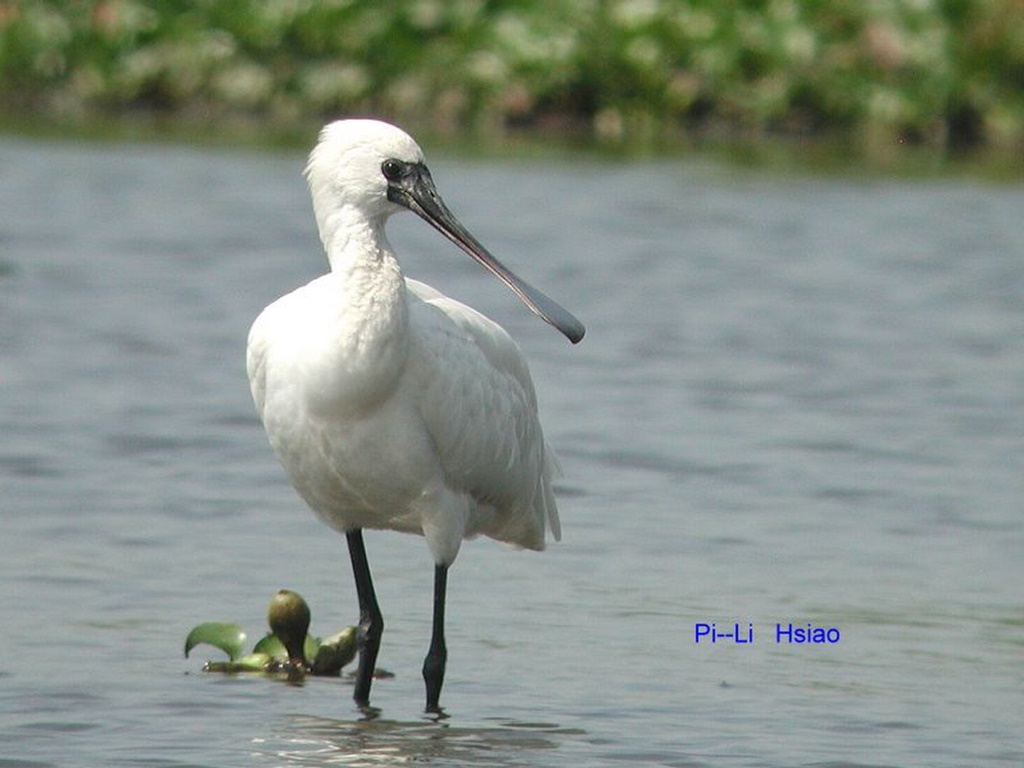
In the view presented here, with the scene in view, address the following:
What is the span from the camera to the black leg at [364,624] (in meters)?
6.57

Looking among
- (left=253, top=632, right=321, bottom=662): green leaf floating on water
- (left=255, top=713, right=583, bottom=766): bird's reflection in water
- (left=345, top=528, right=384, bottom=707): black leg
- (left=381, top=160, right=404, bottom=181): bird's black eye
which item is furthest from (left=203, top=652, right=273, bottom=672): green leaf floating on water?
(left=381, top=160, right=404, bottom=181): bird's black eye

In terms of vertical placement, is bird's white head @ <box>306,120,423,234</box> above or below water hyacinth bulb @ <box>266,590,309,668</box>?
above

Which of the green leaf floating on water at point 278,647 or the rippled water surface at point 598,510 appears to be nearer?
the rippled water surface at point 598,510

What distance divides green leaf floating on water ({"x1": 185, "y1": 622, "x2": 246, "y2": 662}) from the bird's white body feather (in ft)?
1.37

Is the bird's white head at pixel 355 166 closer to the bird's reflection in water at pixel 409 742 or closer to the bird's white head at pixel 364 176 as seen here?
the bird's white head at pixel 364 176

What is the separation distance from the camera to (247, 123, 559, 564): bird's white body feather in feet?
19.7

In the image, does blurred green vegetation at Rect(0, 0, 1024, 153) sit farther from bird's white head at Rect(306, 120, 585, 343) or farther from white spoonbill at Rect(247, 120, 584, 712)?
bird's white head at Rect(306, 120, 585, 343)

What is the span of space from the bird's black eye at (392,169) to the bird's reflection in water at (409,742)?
139 cm

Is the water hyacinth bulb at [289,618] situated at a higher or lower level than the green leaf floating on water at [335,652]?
higher

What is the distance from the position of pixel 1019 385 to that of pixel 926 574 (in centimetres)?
376

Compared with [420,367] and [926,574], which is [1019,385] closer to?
[926,574]

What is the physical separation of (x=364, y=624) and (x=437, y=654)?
252mm

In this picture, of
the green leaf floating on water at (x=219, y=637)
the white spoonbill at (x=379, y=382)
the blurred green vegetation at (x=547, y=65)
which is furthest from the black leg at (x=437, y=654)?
A: the blurred green vegetation at (x=547, y=65)

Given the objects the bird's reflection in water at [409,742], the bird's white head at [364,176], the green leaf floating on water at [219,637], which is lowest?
the bird's reflection in water at [409,742]
